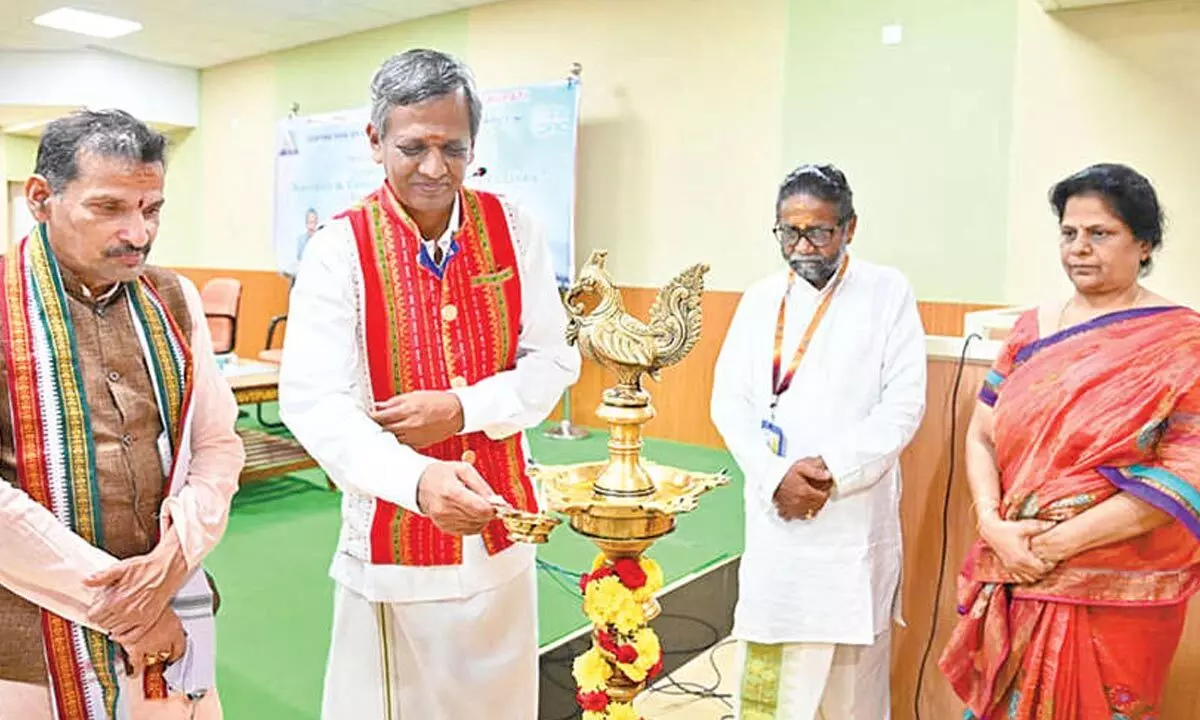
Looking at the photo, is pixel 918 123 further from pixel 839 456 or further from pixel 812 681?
pixel 812 681

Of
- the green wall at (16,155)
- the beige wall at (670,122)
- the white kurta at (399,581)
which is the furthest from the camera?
the green wall at (16,155)

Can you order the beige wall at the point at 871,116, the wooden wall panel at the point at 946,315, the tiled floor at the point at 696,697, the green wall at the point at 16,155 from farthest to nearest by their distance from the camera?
the green wall at the point at 16,155, the wooden wall panel at the point at 946,315, the beige wall at the point at 871,116, the tiled floor at the point at 696,697

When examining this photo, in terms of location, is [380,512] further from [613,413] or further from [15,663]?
[613,413]

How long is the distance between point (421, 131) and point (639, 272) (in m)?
5.16

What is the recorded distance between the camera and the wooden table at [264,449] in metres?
4.94

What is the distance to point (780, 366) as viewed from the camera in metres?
2.19

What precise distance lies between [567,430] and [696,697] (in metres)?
3.86

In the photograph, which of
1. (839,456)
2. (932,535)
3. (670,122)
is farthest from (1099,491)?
(670,122)

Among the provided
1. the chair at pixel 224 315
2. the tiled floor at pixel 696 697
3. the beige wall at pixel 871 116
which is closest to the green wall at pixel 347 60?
the beige wall at pixel 871 116

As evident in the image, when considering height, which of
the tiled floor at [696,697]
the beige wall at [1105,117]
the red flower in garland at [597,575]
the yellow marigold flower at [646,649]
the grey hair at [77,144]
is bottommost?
the tiled floor at [696,697]

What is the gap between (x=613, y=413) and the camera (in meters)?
0.94

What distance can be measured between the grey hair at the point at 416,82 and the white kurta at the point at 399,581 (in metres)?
0.21

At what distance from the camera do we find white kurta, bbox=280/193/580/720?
4.82 feet

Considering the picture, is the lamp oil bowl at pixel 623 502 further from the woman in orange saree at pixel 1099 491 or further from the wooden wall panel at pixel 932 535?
the wooden wall panel at pixel 932 535
